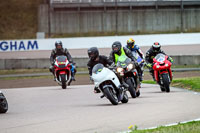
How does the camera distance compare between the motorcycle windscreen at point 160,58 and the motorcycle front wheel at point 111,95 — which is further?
the motorcycle windscreen at point 160,58

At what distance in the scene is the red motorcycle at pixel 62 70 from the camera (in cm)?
2283

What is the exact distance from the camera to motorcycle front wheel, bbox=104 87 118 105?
13633 mm

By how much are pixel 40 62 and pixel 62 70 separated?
1874cm

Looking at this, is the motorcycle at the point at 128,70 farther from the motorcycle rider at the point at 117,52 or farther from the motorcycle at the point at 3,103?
the motorcycle at the point at 3,103

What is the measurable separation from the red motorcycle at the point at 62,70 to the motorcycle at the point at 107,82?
346 inches

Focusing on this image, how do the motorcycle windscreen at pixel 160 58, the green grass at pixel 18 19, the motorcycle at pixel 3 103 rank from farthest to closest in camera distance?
the green grass at pixel 18 19
the motorcycle windscreen at pixel 160 58
the motorcycle at pixel 3 103

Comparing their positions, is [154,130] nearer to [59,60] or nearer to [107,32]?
[59,60]

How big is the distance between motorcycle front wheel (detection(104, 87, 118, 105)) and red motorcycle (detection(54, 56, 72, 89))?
8960 mm

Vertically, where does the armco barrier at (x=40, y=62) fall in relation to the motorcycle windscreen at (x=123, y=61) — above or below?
below

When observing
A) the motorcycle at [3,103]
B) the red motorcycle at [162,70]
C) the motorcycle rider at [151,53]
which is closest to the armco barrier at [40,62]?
the motorcycle rider at [151,53]

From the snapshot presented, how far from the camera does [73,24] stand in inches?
2783

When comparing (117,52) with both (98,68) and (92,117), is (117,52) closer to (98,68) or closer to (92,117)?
(98,68)

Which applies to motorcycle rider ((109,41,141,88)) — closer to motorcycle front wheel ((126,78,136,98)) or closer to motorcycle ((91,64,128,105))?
motorcycle front wheel ((126,78,136,98))

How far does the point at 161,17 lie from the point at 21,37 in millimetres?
16714
